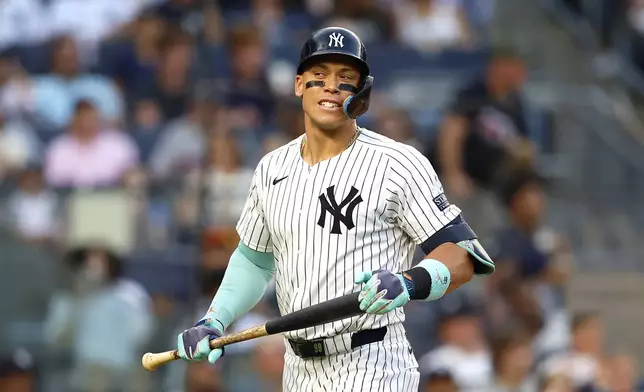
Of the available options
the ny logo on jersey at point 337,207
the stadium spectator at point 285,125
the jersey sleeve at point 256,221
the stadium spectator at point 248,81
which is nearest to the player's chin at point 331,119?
the ny logo on jersey at point 337,207

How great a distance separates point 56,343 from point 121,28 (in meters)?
3.86

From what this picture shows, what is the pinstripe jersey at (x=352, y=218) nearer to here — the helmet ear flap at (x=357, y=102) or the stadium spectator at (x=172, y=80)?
the helmet ear flap at (x=357, y=102)

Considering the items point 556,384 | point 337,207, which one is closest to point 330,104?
point 337,207

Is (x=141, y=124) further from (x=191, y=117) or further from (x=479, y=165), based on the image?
(x=479, y=165)

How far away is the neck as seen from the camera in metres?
4.68

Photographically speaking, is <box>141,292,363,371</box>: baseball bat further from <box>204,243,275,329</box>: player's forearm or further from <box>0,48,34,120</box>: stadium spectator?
<box>0,48,34,120</box>: stadium spectator

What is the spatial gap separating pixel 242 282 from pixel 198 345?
0.50 m

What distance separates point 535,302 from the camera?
9.42 metres

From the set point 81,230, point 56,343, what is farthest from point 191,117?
point 56,343

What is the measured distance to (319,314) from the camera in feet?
14.2

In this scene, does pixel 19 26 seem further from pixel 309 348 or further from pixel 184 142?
pixel 309 348

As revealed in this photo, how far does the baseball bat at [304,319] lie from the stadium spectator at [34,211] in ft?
14.5

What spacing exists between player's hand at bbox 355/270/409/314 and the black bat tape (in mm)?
65

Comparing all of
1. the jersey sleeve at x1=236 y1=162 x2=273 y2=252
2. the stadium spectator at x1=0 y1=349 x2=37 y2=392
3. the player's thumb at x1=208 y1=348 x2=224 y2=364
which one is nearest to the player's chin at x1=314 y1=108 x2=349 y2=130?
the jersey sleeve at x1=236 y1=162 x2=273 y2=252
